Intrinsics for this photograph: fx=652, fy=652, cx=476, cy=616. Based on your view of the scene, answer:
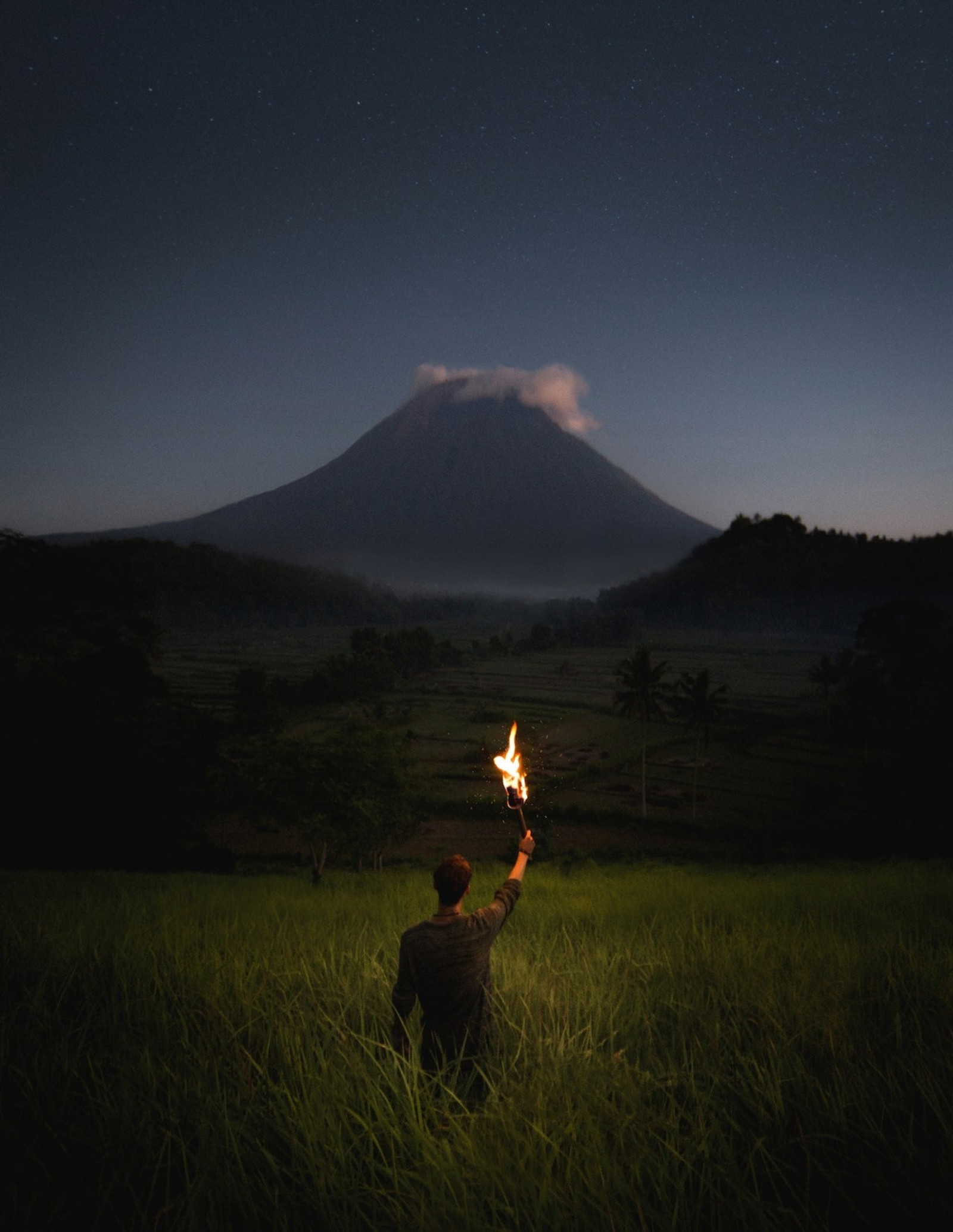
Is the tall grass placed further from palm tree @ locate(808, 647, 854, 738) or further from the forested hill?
the forested hill

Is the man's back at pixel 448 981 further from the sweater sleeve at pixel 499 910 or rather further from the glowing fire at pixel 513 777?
the glowing fire at pixel 513 777

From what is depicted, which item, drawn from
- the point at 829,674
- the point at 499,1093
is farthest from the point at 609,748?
the point at 499,1093

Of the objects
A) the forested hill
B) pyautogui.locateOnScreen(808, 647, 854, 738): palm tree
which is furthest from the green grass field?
the forested hill

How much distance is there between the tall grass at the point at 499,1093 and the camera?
6.58ft

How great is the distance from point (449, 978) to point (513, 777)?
0.90 m

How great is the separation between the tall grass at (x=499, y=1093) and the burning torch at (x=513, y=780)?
1022 millimetres

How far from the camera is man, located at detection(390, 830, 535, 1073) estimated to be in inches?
112

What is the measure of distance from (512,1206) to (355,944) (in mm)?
2847

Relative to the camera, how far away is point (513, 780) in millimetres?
2916

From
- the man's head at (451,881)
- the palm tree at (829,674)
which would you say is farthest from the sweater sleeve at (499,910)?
the palm tree at (829,674)

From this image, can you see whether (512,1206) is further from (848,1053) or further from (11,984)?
(11,984)

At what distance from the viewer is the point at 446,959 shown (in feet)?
9.28

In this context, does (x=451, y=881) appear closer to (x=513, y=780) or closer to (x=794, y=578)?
(x=513, y=780)

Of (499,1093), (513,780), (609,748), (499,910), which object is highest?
(513,780)
